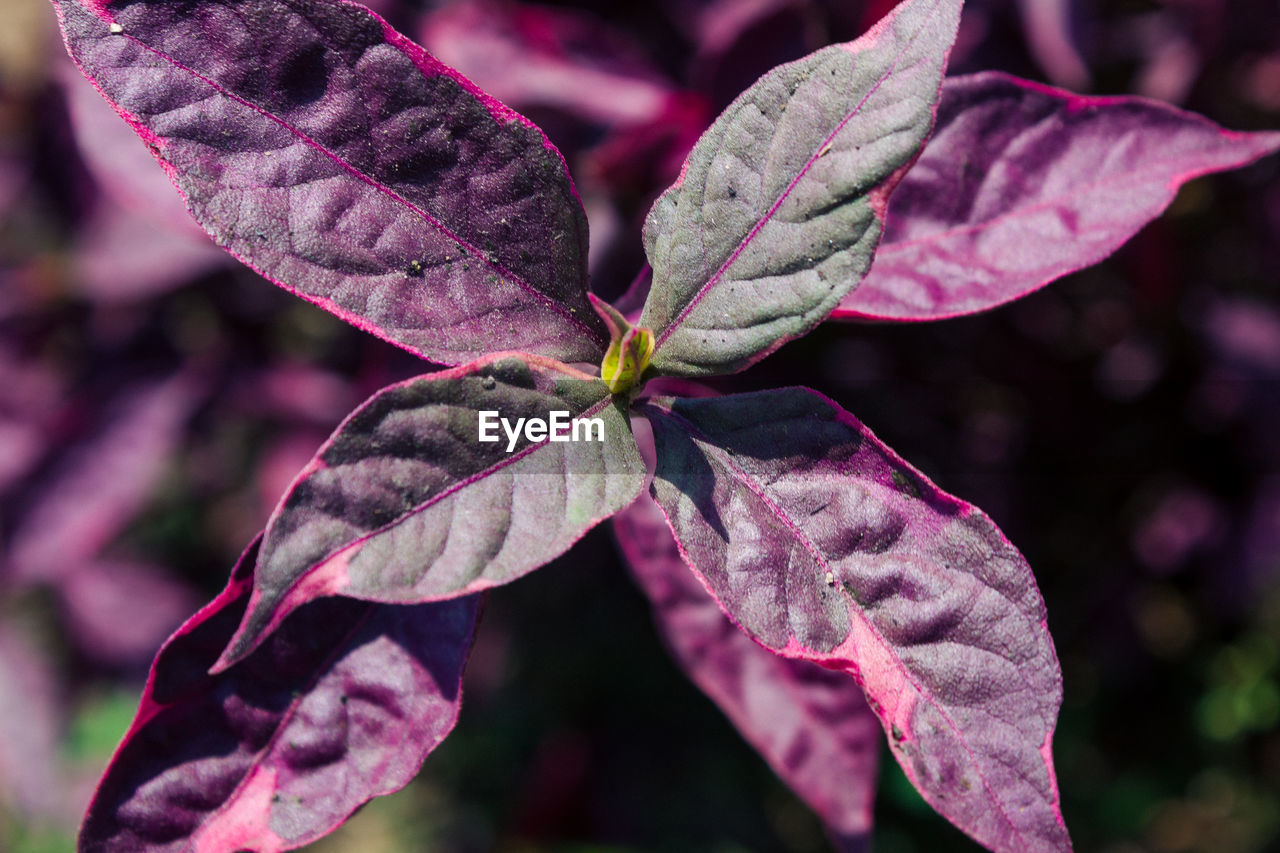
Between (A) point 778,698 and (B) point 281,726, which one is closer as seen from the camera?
(B) point 281,726

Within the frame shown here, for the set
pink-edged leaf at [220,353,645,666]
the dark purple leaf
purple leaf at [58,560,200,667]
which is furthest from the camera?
purple leaf at [58,560,200,667]

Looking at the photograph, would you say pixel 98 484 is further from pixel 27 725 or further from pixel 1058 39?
pixel 1058 39

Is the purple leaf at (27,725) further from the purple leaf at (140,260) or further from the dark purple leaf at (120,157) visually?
the dark purple leaf at (120,157)

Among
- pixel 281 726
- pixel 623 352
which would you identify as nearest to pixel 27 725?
pixel 281 726

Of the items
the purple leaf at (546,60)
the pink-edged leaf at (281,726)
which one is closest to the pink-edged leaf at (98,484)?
the purple leaf at (546,60)

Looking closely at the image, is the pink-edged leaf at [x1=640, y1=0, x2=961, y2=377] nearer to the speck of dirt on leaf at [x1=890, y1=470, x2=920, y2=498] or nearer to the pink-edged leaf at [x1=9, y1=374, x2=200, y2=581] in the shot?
the speck of dirt on leaf at [x1=890, y1=470, x2=920, y2=498]

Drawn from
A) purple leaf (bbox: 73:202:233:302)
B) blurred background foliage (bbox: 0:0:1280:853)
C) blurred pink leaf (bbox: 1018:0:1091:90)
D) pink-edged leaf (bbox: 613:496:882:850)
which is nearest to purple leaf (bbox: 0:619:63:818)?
blurred background foliage (bbox: 0:0:1280:853)

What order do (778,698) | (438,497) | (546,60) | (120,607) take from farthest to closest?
(120,607) < (546,60) < (778,698) < (438,497)
